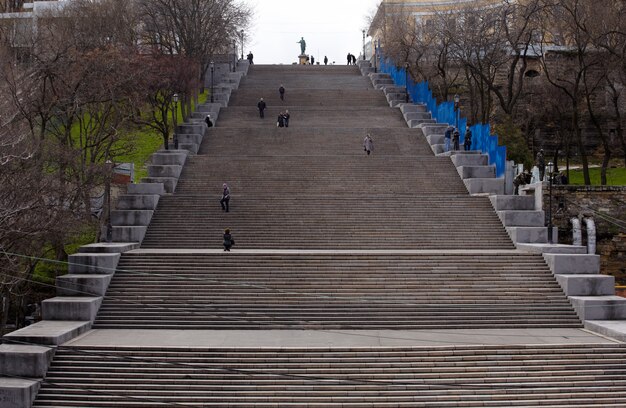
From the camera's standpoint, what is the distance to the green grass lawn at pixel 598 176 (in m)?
48.9

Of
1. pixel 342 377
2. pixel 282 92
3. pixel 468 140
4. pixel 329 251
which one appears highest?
pixel 282 92

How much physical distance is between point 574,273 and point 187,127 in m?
23.4

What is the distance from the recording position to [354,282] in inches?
1085

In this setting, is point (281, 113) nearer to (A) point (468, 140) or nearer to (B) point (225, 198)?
(A) point (468, 140)

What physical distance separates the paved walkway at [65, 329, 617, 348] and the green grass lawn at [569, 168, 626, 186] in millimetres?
25830

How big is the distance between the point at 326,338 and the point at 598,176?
32.5 meters

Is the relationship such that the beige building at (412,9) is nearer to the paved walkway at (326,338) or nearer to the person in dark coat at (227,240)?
the person in dark coat at (227,240)

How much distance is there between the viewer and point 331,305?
26.3 metres

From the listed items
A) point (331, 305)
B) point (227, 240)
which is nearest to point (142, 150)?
point (227, 240)

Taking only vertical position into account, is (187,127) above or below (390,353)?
above

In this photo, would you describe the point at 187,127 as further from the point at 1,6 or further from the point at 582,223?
the point at 1,6

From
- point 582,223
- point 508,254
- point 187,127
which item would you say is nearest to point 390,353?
point 508,254

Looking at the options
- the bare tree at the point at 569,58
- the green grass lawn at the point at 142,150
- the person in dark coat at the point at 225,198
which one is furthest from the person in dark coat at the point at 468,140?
the green grass lawn at the point at 142,150

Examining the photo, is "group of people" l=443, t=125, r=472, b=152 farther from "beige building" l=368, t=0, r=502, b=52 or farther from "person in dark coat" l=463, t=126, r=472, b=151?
"beige building" l=368, t=0, r=502, b=52
